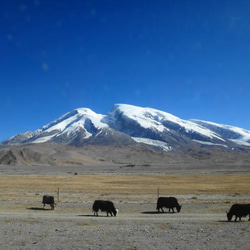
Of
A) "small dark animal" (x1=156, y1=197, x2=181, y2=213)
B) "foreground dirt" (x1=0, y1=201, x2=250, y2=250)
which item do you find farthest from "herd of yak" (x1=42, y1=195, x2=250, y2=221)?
"foreground dirt" (x1=0, y1=201, x2=250, y2=250)

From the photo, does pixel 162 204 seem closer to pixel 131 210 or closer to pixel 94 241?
pixel 131 210

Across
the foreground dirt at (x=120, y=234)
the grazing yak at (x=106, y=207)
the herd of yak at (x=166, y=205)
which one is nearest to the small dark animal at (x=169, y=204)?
the herd of yak at (x=166, y=205)

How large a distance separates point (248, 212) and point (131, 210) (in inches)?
376

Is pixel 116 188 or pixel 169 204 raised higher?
pixel 116 188

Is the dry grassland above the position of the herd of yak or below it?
above

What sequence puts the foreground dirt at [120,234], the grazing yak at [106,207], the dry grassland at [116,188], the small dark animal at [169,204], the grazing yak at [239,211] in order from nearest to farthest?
the foreground dirt at [120,234] < the grazing yak at [239,211] < the grazing yak at [106,207] < the small dark animal at [169,204] < the dry grassland at [116,188]

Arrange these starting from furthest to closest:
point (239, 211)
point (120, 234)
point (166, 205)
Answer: point (166, 205) → point (239, 211) → point (120, 234)

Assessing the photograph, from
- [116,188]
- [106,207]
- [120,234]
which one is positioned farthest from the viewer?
[116,188]

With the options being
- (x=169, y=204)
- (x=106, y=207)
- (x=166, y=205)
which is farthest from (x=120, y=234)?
(x=169, y=204)

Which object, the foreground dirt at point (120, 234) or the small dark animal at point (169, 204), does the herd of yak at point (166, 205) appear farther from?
the foreground dirt at point (120, 234)

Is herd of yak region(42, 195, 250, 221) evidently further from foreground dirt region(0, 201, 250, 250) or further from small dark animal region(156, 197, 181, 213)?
foreground dirt region(0, 201, 250, 250)

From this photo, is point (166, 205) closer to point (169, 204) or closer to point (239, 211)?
point (169, 204)

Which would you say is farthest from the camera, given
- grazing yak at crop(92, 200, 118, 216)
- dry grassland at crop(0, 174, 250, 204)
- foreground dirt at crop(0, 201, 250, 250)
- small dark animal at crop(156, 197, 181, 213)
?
dry grassland at crop(0, 174, 250, 204)

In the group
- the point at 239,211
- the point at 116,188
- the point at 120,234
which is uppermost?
the point at 116,188
